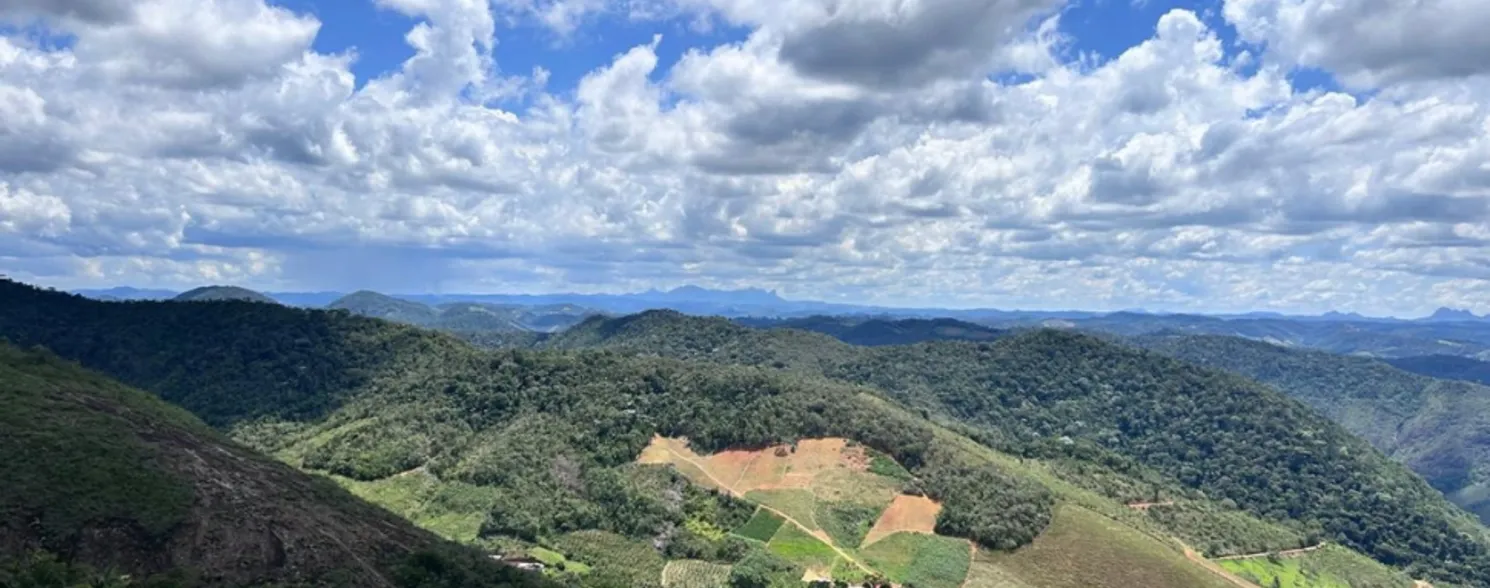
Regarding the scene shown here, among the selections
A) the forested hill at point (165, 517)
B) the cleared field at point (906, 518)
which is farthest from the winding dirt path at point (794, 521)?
the forested hill at point (165, 517)

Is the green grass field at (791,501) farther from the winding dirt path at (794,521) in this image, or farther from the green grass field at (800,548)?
the green grass field at (800,548)

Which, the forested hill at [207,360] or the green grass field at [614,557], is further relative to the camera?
the forested hill at [207,360]

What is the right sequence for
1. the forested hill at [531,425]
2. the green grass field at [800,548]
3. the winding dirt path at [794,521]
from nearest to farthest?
the green grass field at [800,548]
the winding dirt path at [794,521]
the forested hill at [531,425]

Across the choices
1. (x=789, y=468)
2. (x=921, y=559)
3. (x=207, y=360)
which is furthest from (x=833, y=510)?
(x=207, y=360)

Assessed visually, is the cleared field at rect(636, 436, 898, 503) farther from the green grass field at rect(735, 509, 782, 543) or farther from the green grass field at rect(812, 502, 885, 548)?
the green grass field at rect(735, 509, 782, 543)

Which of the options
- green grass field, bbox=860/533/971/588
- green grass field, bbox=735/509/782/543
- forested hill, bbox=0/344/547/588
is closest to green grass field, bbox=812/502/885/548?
green grass field, bbox=860/533/971/588
